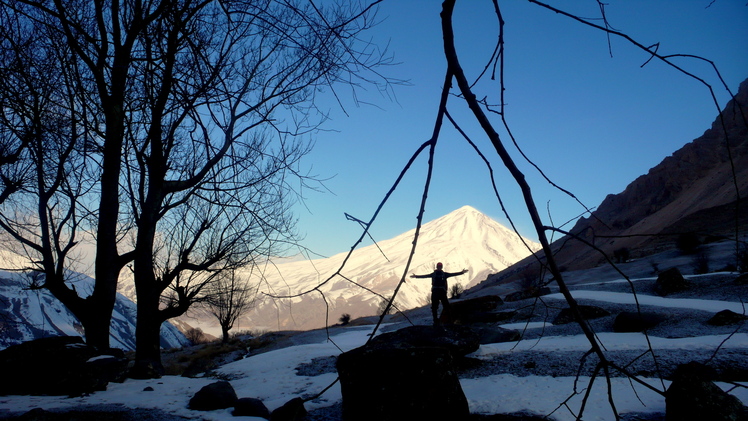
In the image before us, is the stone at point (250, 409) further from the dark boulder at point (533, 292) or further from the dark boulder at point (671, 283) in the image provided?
the dark boulder at point (671, 283)

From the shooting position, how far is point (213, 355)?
16.2 metres

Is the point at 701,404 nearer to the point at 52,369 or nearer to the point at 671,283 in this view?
the point at 52,369

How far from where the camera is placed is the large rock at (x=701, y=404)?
321 cm

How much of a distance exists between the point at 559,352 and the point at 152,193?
6.43 metres

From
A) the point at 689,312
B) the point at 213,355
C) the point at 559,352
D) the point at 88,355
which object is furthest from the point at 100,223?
the point at 213,355

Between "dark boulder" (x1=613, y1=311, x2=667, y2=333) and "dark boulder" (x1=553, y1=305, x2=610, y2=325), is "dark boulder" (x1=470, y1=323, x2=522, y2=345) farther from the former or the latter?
"dark boulder" (x1=613, y1=311, x2=667, y2=333)

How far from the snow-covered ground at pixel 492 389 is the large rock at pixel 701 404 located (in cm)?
24

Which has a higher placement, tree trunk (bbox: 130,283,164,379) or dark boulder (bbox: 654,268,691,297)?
tree trunk (bbox: 130,283,164,379)

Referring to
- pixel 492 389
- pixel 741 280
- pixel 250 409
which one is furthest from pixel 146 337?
pixel 741 280

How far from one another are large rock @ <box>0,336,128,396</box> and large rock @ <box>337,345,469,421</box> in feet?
12.7

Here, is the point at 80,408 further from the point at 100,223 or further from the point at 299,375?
the point at 299,375

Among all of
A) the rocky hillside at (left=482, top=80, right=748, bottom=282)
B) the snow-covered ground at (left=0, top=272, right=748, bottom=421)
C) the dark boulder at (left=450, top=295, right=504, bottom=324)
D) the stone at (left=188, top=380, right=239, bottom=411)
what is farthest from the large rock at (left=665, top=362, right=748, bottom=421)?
the rocky hillside at (left=482, top=80, right=748, bottom=282)

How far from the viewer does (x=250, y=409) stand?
494cm

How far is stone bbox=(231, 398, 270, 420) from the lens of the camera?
16.1 ft
